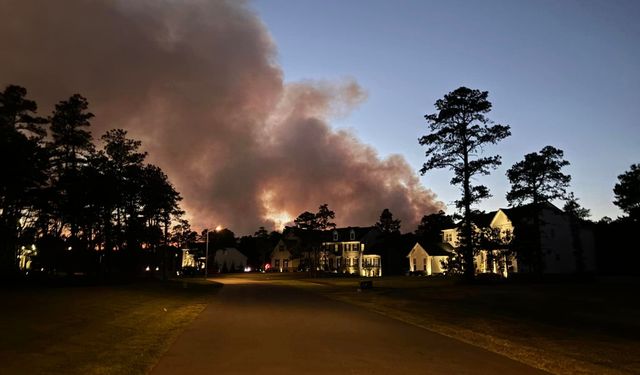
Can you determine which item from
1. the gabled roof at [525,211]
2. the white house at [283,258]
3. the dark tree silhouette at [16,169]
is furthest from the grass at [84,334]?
the white house at [283,258]

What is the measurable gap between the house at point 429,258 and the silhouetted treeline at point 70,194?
41.4m

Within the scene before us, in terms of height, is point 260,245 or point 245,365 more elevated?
point 260,245

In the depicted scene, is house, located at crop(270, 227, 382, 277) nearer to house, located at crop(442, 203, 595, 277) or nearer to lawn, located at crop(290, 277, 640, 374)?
house, located at crop(442, 203, 595, 277)

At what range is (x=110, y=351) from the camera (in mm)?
11781

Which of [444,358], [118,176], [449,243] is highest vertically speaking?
[118,176]

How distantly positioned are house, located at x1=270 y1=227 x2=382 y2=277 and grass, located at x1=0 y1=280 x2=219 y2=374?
66342mm

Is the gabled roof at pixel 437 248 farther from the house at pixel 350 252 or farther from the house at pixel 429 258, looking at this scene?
the house at pixel 350 252

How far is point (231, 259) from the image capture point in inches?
4808

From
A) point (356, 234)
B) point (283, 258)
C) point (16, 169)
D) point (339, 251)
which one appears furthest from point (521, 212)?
point (283, 258)

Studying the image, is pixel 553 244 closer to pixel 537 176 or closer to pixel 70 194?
pixel 537 176

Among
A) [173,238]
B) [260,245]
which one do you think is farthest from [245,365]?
[260,245]

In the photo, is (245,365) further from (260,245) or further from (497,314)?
(260,245)

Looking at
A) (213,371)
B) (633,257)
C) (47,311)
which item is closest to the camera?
(213,371)

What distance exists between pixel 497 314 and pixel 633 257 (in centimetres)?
5941
